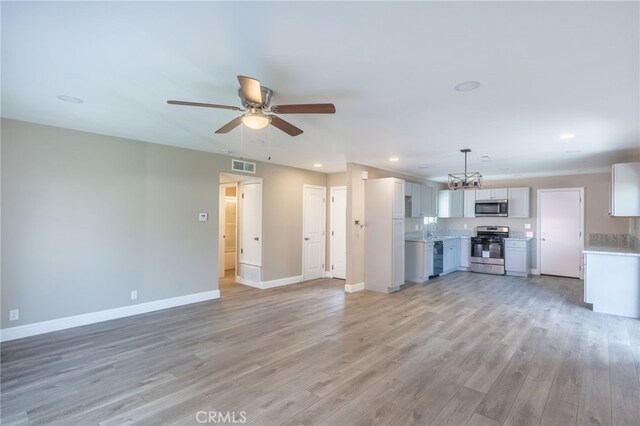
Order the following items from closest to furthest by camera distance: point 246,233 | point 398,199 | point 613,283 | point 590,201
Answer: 1. point 613,283
2. point 398,199
3. point 246,233
4. point 590,201

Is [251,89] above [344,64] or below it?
below

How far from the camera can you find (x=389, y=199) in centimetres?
591

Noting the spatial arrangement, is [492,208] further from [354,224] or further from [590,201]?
[354,224]

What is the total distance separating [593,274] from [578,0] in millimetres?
4853

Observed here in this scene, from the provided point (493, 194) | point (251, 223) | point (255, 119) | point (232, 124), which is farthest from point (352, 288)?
point (493, 194)

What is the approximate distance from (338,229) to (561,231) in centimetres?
537

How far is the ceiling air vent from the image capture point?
5.73 metres

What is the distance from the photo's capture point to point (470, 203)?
8.56 meters

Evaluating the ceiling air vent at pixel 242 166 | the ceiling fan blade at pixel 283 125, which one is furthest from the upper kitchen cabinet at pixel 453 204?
the ceiling fan blade at pixel 283 125

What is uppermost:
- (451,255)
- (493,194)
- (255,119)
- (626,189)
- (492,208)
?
(255,119)

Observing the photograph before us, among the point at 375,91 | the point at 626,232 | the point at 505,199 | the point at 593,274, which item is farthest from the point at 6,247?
the point at 626,232

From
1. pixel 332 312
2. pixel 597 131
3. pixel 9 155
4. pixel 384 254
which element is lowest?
pixel 332 312

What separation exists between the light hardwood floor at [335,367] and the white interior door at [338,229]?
239 centimetres

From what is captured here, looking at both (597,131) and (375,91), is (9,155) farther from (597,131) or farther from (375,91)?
(597,131)
